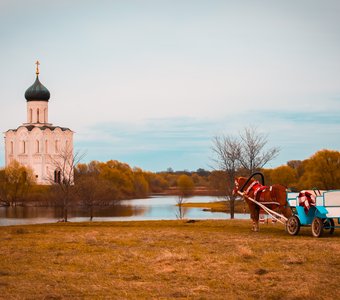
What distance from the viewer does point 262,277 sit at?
38.1 feet

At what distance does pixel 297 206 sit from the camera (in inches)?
717

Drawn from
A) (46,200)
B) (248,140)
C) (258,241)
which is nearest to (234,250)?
(258,241)

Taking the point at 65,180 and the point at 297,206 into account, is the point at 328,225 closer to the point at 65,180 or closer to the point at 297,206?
the point at 297,206

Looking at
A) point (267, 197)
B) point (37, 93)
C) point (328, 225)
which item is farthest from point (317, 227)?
point (37, 93)

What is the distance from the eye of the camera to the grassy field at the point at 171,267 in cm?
1052

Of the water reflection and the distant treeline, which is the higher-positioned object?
the distant treeline

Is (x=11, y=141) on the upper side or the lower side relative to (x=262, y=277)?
upper

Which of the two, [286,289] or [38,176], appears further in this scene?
[38,176]

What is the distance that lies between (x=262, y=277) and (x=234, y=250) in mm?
3294

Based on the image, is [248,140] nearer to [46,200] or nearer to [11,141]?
[46,200]

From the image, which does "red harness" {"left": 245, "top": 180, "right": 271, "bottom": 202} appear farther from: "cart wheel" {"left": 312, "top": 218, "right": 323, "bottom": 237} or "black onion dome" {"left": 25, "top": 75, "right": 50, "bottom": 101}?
"black onion dome" {"left": 25, "top": 75, "right": 50, "bottom": 101}

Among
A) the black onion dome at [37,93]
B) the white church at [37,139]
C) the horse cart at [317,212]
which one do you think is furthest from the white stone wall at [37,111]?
→ the horse cart at [317,212]

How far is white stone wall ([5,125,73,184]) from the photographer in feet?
388

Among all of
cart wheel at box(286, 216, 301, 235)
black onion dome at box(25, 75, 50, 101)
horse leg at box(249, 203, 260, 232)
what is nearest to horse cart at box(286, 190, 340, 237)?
cart wheel at box(286, 216, 301, 235)
